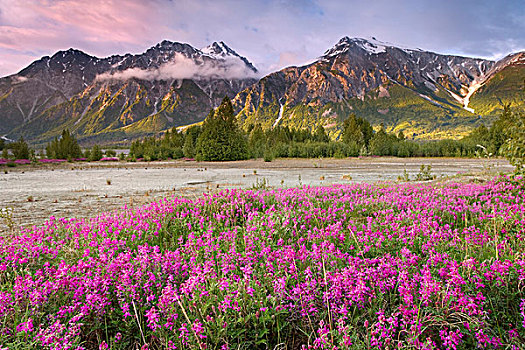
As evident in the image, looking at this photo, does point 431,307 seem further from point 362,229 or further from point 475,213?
point 475,213

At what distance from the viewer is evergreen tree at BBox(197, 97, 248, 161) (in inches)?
1911

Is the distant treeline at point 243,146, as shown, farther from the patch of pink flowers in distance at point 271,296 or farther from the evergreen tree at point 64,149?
the patch of pink flowers in distance at point 271,296

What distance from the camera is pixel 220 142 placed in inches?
1940

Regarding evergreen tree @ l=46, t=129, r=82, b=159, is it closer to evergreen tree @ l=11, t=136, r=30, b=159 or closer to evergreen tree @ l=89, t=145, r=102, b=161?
evergreen tree @ l=89, t=145, r=102, b=161

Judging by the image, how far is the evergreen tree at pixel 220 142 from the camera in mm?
48531

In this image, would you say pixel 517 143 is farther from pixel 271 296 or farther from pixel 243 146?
pixel 243 146

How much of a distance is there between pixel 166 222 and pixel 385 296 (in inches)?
140

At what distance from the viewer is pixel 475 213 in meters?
5.39

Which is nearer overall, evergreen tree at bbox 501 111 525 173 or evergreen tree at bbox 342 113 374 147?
evergreen tree at bbox 501 111 525 173

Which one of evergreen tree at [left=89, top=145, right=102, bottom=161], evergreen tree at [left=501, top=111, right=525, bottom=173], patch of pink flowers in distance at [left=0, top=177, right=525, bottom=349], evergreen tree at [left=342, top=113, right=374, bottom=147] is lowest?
patch of pink flowers in distance at [left=0, top=177, right=525, bottom=349]

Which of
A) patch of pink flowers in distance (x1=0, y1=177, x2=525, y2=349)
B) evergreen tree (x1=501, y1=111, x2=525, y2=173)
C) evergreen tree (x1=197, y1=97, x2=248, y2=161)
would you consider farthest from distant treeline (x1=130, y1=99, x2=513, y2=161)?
patch of pink flowers in distance (x1=0, y1=177, x2=525, y2=349)

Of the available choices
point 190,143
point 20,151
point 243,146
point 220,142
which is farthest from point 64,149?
point 243,146

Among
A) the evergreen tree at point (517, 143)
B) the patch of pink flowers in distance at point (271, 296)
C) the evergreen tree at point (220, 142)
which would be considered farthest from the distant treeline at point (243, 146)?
the patch of pink flowers in distance at point (271, 296)

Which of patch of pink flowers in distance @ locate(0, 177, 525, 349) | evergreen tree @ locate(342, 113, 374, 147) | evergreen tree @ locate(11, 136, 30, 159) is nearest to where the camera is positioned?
patch of pink flowers in distance @ locate(0, 177, 525, 349)
